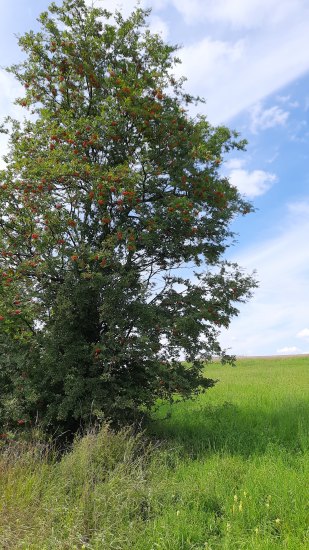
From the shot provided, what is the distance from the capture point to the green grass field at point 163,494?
5590mm

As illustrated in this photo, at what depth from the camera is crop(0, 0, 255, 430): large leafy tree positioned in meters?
9.48

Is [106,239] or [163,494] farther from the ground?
[106,239]

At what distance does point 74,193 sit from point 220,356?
200 inches

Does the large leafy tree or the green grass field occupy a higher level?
the large leafy tree

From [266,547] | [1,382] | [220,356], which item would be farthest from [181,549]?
[1,382]

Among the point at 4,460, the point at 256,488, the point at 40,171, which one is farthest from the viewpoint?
the point at 40,171

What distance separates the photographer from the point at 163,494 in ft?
21.8

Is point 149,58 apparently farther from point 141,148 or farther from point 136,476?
point 136,476

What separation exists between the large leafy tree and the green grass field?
1300mm

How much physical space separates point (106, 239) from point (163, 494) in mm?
5468

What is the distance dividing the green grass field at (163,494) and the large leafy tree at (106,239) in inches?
51.2

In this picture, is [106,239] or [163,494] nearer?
[163,494]

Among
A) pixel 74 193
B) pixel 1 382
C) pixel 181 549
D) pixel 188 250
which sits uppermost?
pixel 74 193

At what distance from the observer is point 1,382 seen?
1052cm
